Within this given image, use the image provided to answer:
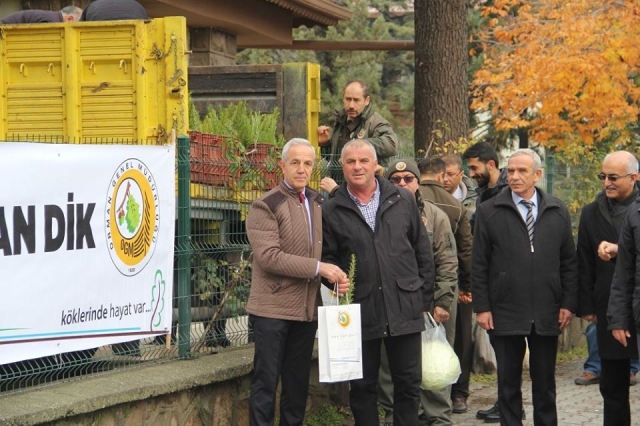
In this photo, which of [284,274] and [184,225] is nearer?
[284,274]

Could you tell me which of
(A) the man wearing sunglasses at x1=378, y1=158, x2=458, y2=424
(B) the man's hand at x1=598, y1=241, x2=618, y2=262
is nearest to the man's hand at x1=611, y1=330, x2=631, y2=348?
(B) the man's hand at x1=598, y1=241, x2=618, y2=262

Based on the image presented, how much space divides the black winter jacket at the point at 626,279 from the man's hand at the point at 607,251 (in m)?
0.24

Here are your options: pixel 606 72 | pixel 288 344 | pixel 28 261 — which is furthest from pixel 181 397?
pixel 606 72

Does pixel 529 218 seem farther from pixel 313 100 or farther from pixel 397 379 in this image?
pixel 313 100

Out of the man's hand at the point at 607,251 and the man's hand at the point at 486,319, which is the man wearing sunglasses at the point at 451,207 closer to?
the man's hand at the point at 486,319

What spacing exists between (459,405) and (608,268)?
205 centimetres

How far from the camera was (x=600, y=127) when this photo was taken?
1973 cm

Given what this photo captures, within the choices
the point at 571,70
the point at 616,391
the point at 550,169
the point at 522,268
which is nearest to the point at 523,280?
the point at 522,268

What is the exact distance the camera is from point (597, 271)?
280 inches

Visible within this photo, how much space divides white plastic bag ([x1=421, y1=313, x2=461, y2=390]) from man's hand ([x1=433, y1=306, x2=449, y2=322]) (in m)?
0.07

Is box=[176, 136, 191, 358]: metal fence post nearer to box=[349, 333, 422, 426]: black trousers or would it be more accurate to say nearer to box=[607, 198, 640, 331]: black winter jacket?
box=[349, 333, 422, 426]: black trousers

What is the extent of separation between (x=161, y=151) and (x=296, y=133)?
223cm

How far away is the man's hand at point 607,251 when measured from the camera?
22.2 feet

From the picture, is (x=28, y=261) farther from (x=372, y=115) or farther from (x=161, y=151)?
(x=372, y=115)
